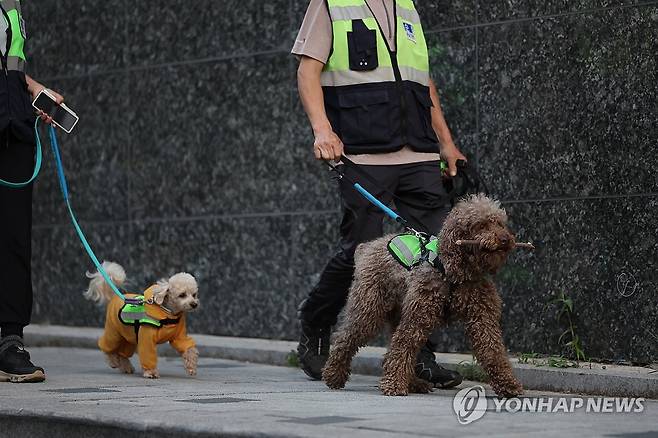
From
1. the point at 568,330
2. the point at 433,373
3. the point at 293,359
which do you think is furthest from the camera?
the point at 293,359

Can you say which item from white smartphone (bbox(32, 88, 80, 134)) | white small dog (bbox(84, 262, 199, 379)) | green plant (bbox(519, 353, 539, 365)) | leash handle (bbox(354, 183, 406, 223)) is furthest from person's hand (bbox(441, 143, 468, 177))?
white smartphone (bbox(32, 88, 80, 134))

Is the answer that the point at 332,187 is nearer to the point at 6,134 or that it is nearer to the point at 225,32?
the point at 225,32

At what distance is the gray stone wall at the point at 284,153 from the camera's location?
7.84 m

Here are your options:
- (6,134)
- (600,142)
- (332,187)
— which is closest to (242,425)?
(6,134)

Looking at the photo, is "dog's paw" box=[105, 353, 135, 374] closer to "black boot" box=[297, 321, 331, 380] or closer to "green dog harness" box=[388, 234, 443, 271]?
"black boot" box=[297, 321, 331, 380]

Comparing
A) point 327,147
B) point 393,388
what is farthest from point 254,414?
point 327,147

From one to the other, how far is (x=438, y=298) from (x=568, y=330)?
168 centimetres

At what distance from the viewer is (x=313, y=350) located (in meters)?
7.82

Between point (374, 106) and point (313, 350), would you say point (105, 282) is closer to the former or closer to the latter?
point (313, 350)

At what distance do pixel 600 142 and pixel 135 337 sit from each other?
3.02 m

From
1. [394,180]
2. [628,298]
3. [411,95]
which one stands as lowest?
[628,298]

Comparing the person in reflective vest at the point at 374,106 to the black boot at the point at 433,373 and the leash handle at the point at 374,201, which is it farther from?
the leash handle at the point at 374,201

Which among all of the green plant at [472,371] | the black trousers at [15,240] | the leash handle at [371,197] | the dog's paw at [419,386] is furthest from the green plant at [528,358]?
the black trousers at [15,240]

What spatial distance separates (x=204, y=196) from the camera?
10.5 m
